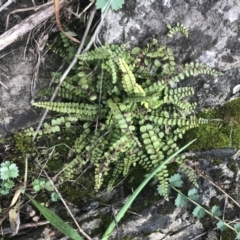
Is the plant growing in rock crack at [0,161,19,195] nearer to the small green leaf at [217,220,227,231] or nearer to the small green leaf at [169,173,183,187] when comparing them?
the small green leaf at [169,173,183,187]

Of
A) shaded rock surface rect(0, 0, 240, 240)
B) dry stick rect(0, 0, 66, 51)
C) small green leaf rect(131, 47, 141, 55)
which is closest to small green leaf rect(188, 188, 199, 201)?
shaded rock surface rect(0, 0, 240, 240)

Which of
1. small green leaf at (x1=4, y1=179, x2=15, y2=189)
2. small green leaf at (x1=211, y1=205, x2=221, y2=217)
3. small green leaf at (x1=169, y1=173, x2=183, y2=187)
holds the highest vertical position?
small green leaf at (x1=4, y1=179, x2=15, y2=189)

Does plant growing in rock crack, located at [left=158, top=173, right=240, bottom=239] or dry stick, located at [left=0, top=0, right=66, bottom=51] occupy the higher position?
dry stick, located at [left=0, top=0, right=66, bottom=51]

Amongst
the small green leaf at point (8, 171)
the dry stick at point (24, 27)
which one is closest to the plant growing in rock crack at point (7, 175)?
the small green leaf at point (8, 171)

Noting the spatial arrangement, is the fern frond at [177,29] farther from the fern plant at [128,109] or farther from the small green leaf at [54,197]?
the small green leaf at [54,197]

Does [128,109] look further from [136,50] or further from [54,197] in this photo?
[54,197]

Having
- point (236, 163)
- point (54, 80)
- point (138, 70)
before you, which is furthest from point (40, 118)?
point (236, 163)
